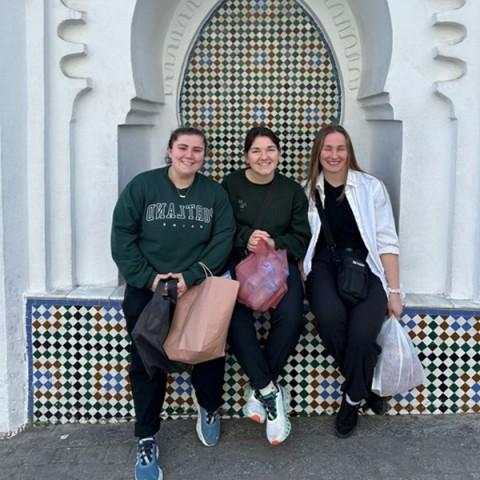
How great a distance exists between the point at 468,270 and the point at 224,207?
1.58 m

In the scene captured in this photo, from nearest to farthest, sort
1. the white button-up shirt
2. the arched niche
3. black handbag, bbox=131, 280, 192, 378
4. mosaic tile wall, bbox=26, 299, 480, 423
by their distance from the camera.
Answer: black handbag, bbox=131, 280, 192, 378 < the white button-up shirt < mosaic tile wall, bbox=26, 299, 480, 423 < the arched niche

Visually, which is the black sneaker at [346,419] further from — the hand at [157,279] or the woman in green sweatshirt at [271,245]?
the hand at [157,279]

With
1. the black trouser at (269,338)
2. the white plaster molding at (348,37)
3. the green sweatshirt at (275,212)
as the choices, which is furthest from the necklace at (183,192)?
the white plaster molding at (348,37)

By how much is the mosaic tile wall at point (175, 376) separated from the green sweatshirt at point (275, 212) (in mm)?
579

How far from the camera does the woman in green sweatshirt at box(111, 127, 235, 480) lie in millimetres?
3684

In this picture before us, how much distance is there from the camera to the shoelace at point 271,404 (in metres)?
3.73

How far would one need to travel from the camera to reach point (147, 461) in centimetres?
363

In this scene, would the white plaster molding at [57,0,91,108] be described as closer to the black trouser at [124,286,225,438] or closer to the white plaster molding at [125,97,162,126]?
the white plaster molding at [125,97,162,126]

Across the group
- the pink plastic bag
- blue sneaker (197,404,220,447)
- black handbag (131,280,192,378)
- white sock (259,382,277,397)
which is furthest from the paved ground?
the pink plastic bag

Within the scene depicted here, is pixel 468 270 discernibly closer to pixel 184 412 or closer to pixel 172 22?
pixel 184 412

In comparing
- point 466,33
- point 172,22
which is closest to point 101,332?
point 172,22

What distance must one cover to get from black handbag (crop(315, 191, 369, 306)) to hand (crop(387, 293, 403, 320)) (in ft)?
0.63

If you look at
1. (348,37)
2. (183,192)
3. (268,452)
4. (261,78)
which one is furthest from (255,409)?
(348,37)

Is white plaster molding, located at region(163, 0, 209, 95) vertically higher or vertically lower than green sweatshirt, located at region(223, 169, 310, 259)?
higher
